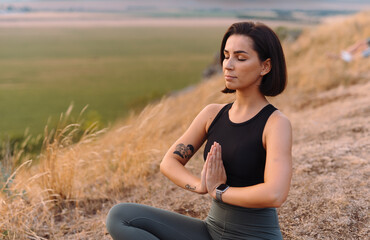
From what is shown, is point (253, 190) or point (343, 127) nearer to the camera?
point (253, 190)

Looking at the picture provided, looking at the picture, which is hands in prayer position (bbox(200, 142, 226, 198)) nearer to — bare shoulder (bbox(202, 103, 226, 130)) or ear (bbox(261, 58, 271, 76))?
bare shoulder (bbox(202, 103, 226, 130))

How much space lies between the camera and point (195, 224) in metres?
2.22

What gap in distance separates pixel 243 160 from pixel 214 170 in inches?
6.0

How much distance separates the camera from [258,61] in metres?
1.99

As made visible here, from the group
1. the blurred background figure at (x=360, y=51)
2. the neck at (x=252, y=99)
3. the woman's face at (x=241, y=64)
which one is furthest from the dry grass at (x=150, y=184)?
the blurred background figure at (x=360, y=51)

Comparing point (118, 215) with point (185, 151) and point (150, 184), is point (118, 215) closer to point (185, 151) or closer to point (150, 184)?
point (185, 151)

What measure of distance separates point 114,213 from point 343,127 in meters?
4.04

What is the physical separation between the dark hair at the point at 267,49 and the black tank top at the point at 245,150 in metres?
0.12

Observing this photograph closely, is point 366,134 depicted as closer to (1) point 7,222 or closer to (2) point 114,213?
(2) point 114,213

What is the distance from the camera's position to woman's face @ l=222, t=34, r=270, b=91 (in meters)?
1.98

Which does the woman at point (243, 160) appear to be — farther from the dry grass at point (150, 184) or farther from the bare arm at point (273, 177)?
the dry grass at point (150, 184)

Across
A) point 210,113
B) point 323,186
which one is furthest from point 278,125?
point 323,186

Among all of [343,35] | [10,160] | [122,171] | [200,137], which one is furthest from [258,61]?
[343,35]

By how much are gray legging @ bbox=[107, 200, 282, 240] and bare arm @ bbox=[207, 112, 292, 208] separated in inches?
5.6
